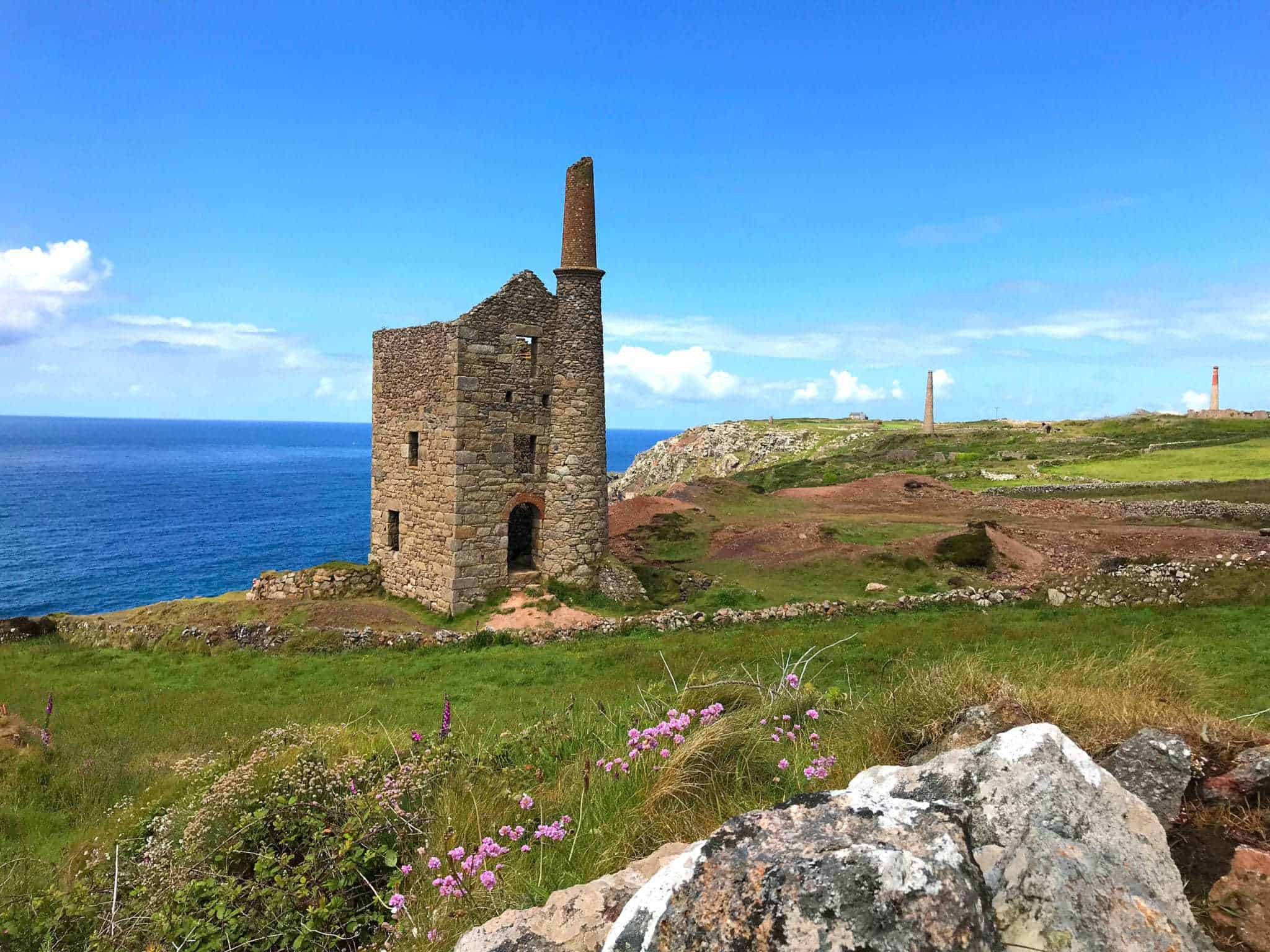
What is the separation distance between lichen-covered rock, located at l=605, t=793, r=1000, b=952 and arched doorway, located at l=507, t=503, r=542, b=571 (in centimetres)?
2137

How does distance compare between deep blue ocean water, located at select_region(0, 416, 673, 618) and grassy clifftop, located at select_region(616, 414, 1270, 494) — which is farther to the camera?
deep blue ocean water, located at select_region(0, 416, 673, 618)

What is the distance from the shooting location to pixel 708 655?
15.2 m

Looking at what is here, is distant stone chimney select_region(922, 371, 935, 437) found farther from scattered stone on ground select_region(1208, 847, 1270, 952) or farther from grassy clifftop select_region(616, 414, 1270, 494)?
scattered stone on ground select_region(1208, 847, 1270, 952)

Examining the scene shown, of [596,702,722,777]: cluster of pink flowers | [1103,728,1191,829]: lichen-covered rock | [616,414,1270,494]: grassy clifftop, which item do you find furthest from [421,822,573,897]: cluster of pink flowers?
[616,414,1270,494]: grassy clifftop

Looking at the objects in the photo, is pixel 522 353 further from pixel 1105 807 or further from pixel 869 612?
pixel 1105 807

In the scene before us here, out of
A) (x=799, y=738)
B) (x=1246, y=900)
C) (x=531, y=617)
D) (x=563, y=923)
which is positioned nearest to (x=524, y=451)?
(x=531, y=617)

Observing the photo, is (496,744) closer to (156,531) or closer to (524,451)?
(524,451)

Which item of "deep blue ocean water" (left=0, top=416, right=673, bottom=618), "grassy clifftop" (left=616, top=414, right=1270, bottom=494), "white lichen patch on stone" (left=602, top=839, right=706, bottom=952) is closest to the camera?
"white lichen patch on stone" (left=602, top=839, right=706, bottom=952)

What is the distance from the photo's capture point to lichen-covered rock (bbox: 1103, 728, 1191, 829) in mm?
3529

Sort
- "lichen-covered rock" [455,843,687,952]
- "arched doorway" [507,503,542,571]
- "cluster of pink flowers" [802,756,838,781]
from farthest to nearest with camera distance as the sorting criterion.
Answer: "arched doorway" [507,503,542,571]
"cluster of pink flowers" [802,756,838,781]
"lichen-covered rock" [455,843,687,952]

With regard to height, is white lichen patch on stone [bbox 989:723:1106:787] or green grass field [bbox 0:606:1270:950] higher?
white lichen patch on stone [bbox 989:723:1106:787]

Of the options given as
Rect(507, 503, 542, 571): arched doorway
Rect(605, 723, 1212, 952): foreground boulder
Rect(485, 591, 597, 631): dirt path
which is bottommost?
Rect(485, 591, 597, 631): dirt path

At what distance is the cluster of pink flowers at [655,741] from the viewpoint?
541cm

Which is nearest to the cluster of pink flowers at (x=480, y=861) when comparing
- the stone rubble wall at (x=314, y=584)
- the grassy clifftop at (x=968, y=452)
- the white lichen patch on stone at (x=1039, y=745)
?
the white lichen patch on stone at (x=1039, y=745)
